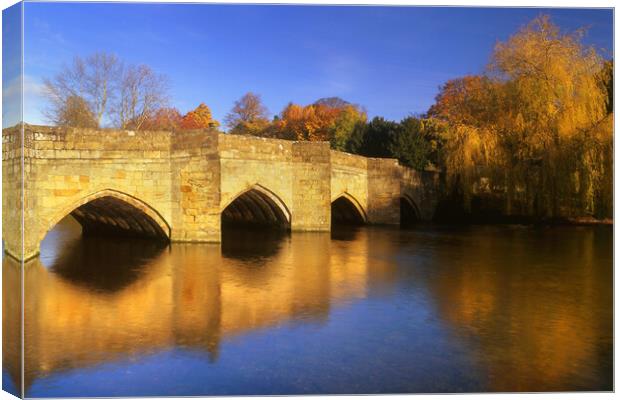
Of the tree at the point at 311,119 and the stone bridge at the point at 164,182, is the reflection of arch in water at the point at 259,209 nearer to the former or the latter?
the stone bridge at the point at 164,182

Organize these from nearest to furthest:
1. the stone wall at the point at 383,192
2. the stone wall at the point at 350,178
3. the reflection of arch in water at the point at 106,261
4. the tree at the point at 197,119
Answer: the reflection of arch in water at the point at 106,261 → the stone wall at the point at 350,178 → the stone wall at the point at 383,192 → the tree at the point at 197,119

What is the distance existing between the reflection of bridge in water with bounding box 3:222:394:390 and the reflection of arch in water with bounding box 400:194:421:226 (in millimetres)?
11516

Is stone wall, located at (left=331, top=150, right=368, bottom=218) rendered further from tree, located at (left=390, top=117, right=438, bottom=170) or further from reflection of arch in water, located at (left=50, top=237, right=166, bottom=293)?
reflection of arch in water, located at (left=50, top=237, right=166, bottom=293)

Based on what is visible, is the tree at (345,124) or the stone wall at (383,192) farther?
the stone wall at (383,192)

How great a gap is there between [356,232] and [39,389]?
14543 millimetres

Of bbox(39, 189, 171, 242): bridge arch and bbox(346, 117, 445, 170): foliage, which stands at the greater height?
bbox(346, 117, 445, 170): foliage

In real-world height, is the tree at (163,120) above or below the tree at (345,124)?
above

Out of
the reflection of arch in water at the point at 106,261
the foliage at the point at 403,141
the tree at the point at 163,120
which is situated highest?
the tree at the point at 163,120

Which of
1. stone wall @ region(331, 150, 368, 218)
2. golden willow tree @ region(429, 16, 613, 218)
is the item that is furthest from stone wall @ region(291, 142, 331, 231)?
golden willow tree @ region(429, 16, 613, 218)

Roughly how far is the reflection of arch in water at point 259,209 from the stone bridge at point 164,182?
0.04 meters

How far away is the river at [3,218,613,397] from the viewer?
4336 mm

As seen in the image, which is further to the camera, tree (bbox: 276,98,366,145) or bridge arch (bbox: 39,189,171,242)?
tree (bbox: 276,98,366,145)

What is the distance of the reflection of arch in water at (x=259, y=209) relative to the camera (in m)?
16.2

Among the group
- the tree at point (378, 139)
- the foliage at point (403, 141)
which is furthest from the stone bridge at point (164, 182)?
the foliage at point (403, 141)
